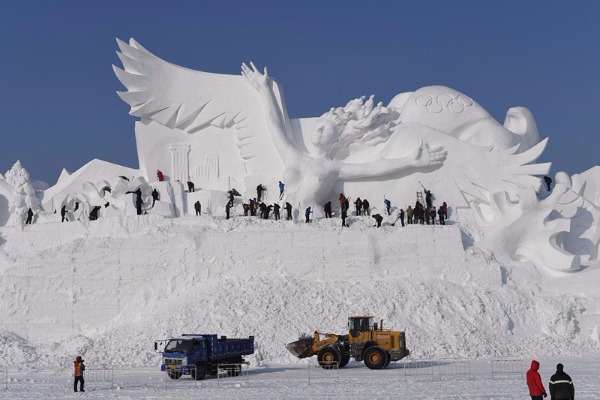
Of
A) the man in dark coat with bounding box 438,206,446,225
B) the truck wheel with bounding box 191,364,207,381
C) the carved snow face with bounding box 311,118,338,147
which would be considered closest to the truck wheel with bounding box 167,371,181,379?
the truck wheel with bounding box 191,364,207,381

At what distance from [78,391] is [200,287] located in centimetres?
1184

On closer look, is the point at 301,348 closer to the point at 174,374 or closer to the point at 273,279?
the point at 174,374

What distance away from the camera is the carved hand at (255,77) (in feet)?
121

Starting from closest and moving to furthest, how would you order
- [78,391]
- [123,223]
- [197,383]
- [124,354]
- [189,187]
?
[78,391]
[197,383]
[124,354]
[123,223]
[189,187]

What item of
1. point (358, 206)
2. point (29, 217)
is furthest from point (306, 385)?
point (29, 217)

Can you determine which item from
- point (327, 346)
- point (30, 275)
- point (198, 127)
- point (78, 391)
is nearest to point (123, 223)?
point (30, 275)

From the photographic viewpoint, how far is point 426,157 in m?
35.8

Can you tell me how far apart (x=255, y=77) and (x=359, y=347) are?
16.2 meters

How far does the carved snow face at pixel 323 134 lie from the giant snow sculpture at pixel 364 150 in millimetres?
39

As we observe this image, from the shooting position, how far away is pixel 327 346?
24.2m

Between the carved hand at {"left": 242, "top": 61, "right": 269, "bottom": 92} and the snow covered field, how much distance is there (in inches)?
247

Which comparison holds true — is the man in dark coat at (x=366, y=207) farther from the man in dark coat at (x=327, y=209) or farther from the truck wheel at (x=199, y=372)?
the truck wheel at (x=199, y=372)

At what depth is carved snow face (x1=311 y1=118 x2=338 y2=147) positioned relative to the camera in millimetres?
36406

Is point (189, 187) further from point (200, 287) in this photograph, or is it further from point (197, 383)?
point (197, 383)
